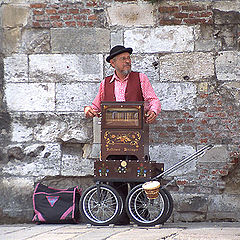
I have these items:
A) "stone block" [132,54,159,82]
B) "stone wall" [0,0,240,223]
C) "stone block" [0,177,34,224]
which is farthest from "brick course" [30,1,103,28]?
"stone block" [0,177,34,224]

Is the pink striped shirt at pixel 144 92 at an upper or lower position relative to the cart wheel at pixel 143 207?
upper

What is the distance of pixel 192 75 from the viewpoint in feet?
21.5

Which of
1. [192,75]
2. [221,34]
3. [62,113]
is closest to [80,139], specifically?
[62,113]

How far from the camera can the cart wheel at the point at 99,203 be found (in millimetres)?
5453

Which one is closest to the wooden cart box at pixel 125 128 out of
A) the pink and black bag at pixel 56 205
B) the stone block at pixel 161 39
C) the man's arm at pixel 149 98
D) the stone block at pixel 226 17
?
the man's arm at pixel 149 98

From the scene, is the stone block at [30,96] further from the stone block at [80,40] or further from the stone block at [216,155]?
the stone block at [216,155]

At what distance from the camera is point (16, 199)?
6.63 meters

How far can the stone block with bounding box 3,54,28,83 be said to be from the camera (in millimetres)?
6703

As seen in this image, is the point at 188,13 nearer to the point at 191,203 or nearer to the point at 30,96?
the point at 30,96

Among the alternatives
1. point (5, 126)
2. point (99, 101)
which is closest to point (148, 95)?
point (99, 101)

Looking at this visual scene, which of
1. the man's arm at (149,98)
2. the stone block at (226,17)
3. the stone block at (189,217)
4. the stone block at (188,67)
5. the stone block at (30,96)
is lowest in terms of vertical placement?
the stone block at (189,217)

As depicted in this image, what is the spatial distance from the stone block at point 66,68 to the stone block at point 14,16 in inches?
17.2

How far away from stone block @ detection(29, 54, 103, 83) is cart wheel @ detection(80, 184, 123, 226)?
1.57m

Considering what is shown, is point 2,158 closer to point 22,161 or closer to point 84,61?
point 22,161
